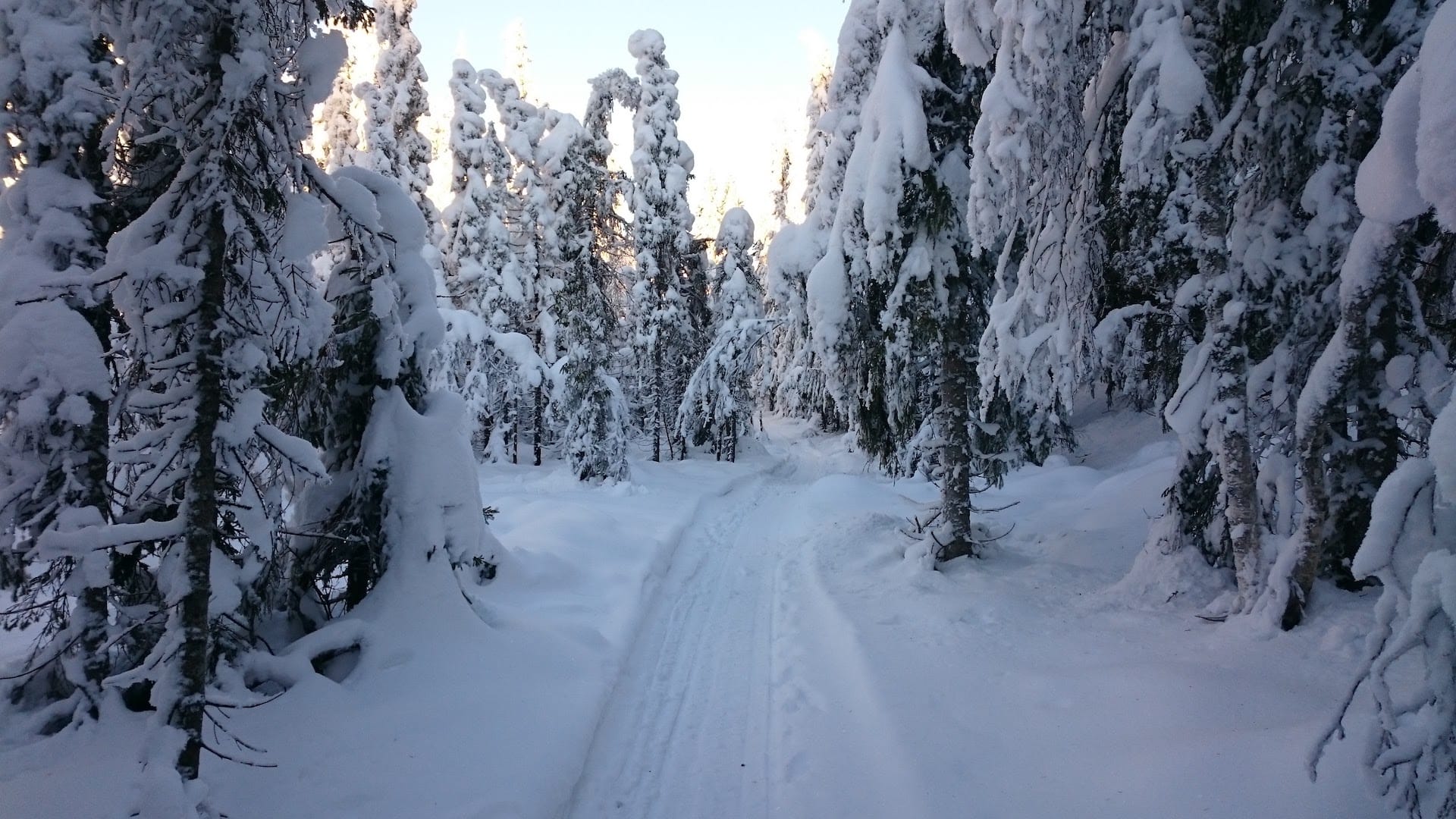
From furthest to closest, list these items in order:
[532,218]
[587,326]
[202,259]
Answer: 1. [532,218]
2. [587,326]
3. [202,259]

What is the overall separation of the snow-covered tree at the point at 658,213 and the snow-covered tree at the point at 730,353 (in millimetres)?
1922

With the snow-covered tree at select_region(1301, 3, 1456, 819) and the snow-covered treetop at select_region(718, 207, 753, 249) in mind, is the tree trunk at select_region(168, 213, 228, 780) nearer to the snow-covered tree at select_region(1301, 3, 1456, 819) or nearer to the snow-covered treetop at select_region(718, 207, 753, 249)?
the snow-covered tree at select_region(1301, 3, 1456, 819)

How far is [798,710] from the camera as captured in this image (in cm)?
620

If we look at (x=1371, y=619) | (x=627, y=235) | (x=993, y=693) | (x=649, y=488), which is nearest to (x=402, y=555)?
(x=993, y=693)

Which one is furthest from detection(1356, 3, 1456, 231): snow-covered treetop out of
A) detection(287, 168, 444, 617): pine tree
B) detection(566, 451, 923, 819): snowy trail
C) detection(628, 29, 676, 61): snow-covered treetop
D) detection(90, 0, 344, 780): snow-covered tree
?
detection(628, 29, 676, 61): snow-covered treetop

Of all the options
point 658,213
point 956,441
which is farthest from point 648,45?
point 956,441

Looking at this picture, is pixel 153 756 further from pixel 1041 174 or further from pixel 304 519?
pixel 1041 174

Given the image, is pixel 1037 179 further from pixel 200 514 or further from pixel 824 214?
pixel 200 514

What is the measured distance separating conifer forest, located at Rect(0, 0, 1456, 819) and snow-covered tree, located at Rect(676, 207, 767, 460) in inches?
220

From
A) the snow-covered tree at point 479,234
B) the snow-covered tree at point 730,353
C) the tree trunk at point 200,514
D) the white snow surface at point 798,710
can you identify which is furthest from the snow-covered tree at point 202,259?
the snow-covered tree at point 479,234

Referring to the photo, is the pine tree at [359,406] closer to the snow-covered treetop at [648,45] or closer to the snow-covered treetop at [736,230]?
the snow-covered treetop at [648,45]

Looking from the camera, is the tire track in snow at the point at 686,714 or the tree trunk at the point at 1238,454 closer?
the tire track in snow at the point at 686,714

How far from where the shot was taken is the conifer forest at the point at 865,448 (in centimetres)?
381

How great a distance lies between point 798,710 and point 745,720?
0.52 meters
